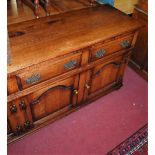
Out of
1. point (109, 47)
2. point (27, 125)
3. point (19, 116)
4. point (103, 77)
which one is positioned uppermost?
point (109, 47)

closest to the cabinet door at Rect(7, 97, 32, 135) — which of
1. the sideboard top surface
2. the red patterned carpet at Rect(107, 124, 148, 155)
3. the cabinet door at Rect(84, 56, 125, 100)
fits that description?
the sideboard top surface

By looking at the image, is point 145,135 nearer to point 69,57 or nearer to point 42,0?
point 69,57

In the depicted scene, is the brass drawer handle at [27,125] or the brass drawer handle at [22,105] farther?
the brass drawer handle at [27,125]

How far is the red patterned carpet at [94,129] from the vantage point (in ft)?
4.93

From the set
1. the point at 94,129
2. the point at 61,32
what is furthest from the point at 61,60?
the point at 94,129

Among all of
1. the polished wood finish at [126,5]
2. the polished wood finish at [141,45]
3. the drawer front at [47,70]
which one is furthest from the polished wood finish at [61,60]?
the polished wood finish at [141,45]

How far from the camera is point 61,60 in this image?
119 centimetres

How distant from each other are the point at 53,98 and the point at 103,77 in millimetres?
499

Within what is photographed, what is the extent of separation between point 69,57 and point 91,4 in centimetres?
66

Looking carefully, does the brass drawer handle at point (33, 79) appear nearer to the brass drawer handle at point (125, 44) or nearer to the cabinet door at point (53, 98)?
the cabinet door at point (53, 98)

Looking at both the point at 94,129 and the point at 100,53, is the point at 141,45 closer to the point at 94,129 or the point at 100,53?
the point at 100,53

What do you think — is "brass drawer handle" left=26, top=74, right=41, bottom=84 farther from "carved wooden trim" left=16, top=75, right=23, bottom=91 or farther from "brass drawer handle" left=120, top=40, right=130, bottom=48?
"brass drawer handle" left=120, top=40, right=130, bottom=48

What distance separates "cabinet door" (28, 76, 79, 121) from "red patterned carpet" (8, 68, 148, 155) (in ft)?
0.62

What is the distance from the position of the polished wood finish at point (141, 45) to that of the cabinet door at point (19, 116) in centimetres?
136
